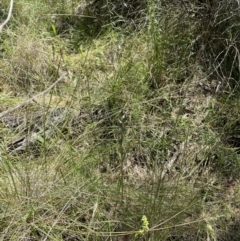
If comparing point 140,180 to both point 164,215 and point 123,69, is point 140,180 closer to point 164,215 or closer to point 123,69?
point 164,215

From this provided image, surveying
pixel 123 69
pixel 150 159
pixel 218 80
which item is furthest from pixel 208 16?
pixel 150 159

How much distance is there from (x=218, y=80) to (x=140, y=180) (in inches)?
34.8

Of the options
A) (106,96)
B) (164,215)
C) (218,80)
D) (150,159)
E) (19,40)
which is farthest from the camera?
(19,40)

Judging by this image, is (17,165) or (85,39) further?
(85,39)

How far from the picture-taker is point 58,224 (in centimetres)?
168

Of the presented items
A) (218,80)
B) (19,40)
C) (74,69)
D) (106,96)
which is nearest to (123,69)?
(106,96)

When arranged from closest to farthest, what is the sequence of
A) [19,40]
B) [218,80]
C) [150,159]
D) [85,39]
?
[150,159]
[218,80]
[19,40]
[85,39]

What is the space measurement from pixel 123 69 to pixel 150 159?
23.5 inches

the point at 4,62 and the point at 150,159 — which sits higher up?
the point at 4,62

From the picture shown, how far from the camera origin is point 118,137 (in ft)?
6.73

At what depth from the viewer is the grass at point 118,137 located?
1680 millimetres

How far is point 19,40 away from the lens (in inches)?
106

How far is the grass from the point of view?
168 cm

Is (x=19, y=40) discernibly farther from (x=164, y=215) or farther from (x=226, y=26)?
(x=164, y=215)
